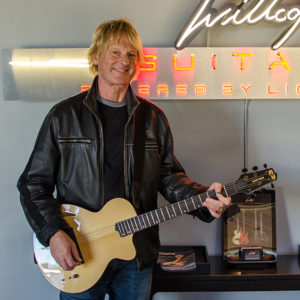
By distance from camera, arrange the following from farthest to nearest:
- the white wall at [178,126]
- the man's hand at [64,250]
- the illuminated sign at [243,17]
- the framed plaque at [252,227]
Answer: the white wall at [178,126]
the framed plaque at [252,227]
the illuminated sign at [243,17]
the man's hand at [64,250]

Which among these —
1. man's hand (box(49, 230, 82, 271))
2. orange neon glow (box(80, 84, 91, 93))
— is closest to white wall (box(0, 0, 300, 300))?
orange neon glow (box(80, 84, 91, 93))

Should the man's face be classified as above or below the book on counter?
above

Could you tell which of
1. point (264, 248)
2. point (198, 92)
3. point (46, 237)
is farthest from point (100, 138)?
point (264, 248)

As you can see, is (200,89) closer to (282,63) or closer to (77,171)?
(282,63)

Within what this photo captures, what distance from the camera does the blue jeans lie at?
174 cm

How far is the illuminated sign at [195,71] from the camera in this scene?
2424 mm

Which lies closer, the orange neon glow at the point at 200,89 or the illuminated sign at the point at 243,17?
the illuminated sign at the point at 243,17

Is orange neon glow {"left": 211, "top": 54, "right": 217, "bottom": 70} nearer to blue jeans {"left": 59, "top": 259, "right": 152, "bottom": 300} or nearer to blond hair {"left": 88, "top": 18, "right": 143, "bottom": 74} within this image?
blond hair {"left": 88, "top": 18, "right": 143, "bottom": 74}

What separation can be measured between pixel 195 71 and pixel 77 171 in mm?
1121

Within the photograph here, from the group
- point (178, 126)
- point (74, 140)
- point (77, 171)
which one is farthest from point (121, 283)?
point (178, 126)

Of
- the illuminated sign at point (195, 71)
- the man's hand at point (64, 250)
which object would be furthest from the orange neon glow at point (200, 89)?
the man's hand at point (64, 250)

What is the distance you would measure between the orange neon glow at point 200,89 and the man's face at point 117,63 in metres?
0.70

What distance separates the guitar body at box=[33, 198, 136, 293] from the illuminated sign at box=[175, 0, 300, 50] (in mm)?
1147

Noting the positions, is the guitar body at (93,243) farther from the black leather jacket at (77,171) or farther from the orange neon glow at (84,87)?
the orange neon glow at (84,87)
